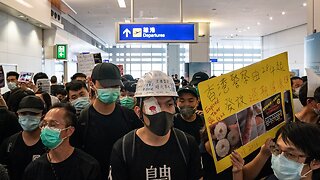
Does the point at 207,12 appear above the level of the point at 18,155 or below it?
above

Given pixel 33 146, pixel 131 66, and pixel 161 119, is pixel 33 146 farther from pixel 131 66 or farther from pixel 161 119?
pixel 131 66

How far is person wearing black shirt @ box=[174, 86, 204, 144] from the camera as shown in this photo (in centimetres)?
348

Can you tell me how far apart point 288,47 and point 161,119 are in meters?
20.2

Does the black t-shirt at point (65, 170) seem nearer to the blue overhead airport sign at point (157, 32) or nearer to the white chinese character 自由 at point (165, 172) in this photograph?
the white chinese character 自由 at point (165, 172)

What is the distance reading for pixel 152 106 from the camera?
204 cm

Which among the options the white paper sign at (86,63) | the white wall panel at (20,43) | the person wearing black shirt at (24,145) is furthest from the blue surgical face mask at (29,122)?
the white wall panel at (20,43)

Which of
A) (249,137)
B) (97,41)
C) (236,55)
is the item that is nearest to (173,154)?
(249,137)

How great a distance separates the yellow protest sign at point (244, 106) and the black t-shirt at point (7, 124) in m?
2.04

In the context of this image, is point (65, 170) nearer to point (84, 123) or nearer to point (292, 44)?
point (84, 123)

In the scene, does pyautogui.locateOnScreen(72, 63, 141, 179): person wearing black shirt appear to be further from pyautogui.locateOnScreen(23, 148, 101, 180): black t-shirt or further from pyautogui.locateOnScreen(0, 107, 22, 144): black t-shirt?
pyautogui.locateOnScreen(0, 107, 22, 144): black t-shirt

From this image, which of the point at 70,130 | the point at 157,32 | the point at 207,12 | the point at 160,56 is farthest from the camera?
the point at 160,56

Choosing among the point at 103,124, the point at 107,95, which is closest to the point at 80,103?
the point at 107,95

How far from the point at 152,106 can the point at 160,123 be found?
0.11 m

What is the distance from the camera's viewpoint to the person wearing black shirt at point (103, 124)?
2.75m
